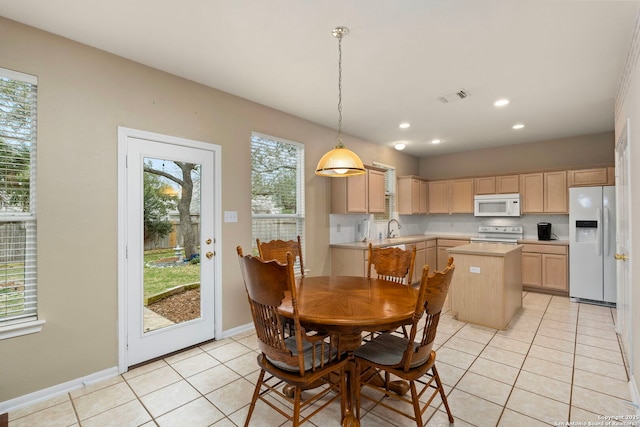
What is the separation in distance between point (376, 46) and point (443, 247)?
178 inches

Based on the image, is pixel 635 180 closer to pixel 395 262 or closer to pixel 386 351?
pixel 395 262

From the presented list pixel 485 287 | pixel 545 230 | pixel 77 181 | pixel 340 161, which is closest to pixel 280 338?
pixel 340 161

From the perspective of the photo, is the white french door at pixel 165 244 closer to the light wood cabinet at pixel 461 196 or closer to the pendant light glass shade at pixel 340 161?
the pendant light glass shade at pixel 340 161

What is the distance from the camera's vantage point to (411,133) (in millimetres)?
4969

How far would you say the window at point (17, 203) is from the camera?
6.87 ft

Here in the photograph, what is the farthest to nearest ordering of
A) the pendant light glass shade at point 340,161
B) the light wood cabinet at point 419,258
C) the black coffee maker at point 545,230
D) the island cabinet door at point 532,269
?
1. the light wood cabinet at point 419,258
2. the black coffee maker at point 545,230
3. the island cabinet door at point 532,269
4. the pendant light glass shade at point 340,161

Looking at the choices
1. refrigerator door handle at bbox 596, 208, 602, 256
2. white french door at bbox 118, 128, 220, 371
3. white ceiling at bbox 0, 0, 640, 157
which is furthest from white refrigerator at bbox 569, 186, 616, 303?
white french door at bbox 118, 128, 220, 371

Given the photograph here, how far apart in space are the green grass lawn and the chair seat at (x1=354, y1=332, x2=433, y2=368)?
187 cm

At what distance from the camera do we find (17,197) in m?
2.15

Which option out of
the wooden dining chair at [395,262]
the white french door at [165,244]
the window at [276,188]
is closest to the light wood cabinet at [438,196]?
the window at [276,188]

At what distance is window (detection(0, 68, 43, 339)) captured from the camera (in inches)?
82.4

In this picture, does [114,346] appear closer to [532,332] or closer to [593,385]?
[593,385]

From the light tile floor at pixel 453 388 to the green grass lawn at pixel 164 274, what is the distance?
0.66 metres

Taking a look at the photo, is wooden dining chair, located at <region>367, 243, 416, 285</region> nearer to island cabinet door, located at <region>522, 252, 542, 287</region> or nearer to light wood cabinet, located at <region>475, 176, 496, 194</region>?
island cabinet door, located at <region>522, 252, 542, 287</region>
